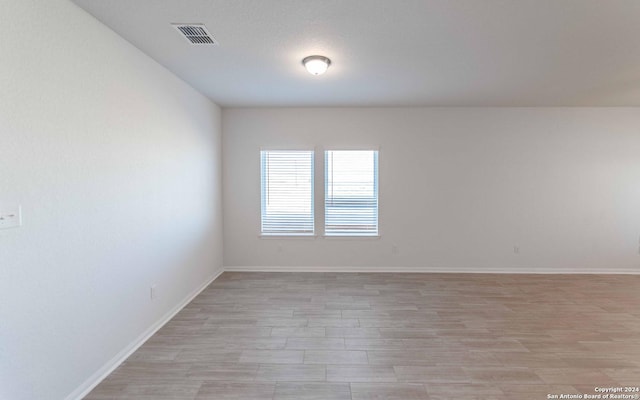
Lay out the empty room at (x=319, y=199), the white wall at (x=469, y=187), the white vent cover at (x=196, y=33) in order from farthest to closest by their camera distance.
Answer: the white wall at (x=469, y=187), the white vent cover at (x=196, y=33), the empty room at (x=319, y=199)

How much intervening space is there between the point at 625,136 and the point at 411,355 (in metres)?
5.14

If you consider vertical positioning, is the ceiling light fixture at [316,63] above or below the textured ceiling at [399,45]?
below

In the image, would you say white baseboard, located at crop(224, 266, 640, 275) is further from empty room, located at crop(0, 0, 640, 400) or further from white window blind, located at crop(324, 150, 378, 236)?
white window blind, located at crop(324, 150, 378, 236)

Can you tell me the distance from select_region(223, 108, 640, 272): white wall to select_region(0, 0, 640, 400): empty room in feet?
0.11

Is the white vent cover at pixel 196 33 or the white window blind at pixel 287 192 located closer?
the white vent cover at pixel 196 33

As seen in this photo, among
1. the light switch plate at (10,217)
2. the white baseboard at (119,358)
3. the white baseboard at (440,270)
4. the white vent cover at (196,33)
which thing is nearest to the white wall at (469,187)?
the white baseboard at (440,270)

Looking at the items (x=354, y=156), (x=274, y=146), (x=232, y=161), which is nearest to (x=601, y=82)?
(x=354, y=156)

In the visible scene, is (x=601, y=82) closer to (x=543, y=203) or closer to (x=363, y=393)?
(x=543, y=203)

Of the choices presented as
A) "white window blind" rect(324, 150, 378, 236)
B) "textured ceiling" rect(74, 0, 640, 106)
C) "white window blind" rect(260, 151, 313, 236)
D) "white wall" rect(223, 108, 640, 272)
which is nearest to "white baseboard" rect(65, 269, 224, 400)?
"white wall" rect(223, 108, 640, 272)

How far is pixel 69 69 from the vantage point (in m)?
1.86

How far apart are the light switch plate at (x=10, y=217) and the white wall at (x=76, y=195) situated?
28 mm

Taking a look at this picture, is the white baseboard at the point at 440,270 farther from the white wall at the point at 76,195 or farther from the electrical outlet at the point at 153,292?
the electrical outlet at the point at 153,292

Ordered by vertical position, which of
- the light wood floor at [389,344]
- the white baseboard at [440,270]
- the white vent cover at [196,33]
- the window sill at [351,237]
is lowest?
the light wood floor at [389,344]

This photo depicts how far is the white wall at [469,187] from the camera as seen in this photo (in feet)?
14.9
